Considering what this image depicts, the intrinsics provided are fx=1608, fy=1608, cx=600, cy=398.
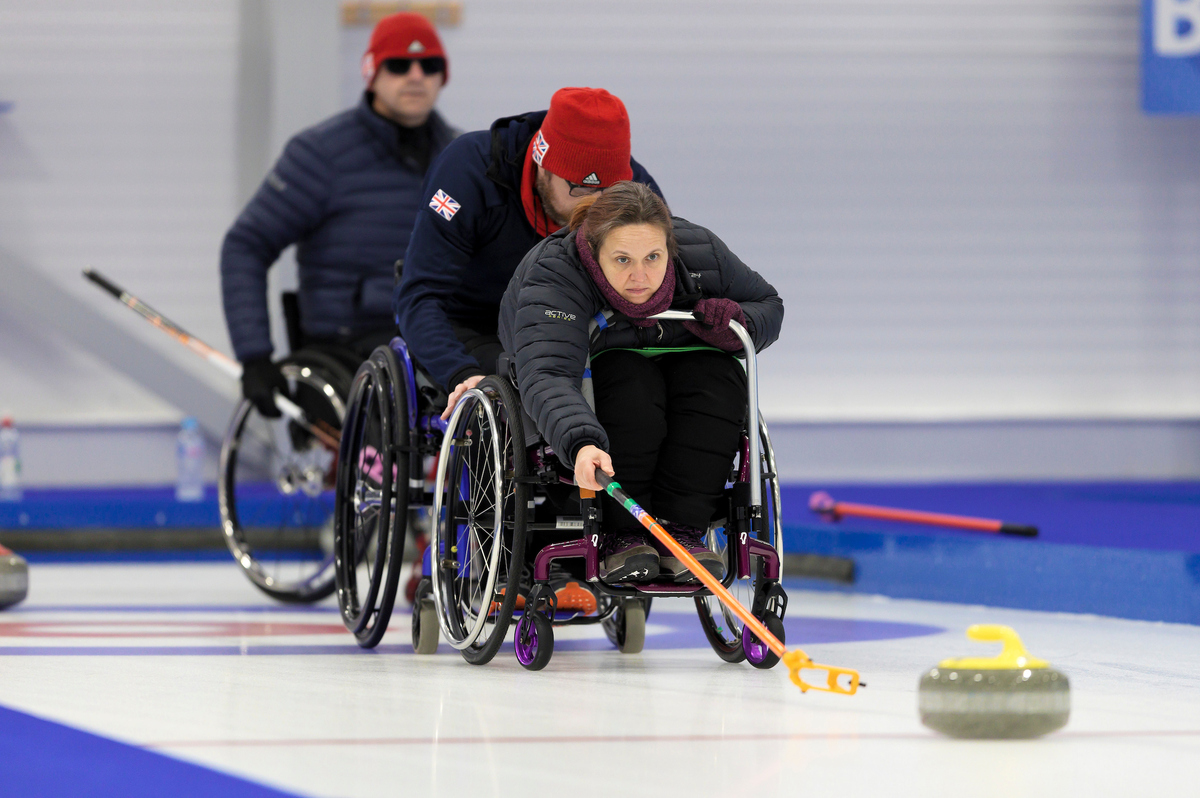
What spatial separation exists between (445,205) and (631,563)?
0.89 m

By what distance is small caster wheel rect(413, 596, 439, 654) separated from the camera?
283 centimetres

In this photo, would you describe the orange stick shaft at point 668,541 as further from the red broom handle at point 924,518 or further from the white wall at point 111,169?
the white wall at point 111,169

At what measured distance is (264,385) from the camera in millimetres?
3850

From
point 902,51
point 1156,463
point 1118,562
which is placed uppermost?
point 902,51

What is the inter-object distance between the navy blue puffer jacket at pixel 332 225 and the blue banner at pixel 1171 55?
372 cm

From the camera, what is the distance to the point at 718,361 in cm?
252

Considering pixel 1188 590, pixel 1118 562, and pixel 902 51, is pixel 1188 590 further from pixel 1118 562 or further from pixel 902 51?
pixel 902 51

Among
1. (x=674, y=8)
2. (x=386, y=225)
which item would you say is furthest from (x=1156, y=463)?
(x=386, y=225)

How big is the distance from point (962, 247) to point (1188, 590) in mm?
3865

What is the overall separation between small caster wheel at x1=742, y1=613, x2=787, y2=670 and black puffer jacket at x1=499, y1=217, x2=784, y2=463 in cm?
39

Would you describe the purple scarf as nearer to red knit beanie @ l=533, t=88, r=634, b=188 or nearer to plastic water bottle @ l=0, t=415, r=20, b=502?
red knit beanie @ l=533, t=88, r=634, b=188

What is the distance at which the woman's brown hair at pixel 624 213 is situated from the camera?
2492 millimetres

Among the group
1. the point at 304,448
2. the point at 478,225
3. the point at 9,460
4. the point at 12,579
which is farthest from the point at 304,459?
the point at 9,460

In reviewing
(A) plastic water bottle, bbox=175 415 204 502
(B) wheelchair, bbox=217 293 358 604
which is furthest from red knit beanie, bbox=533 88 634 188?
(A) plastic water bottle, bbox=175 415 204 502
